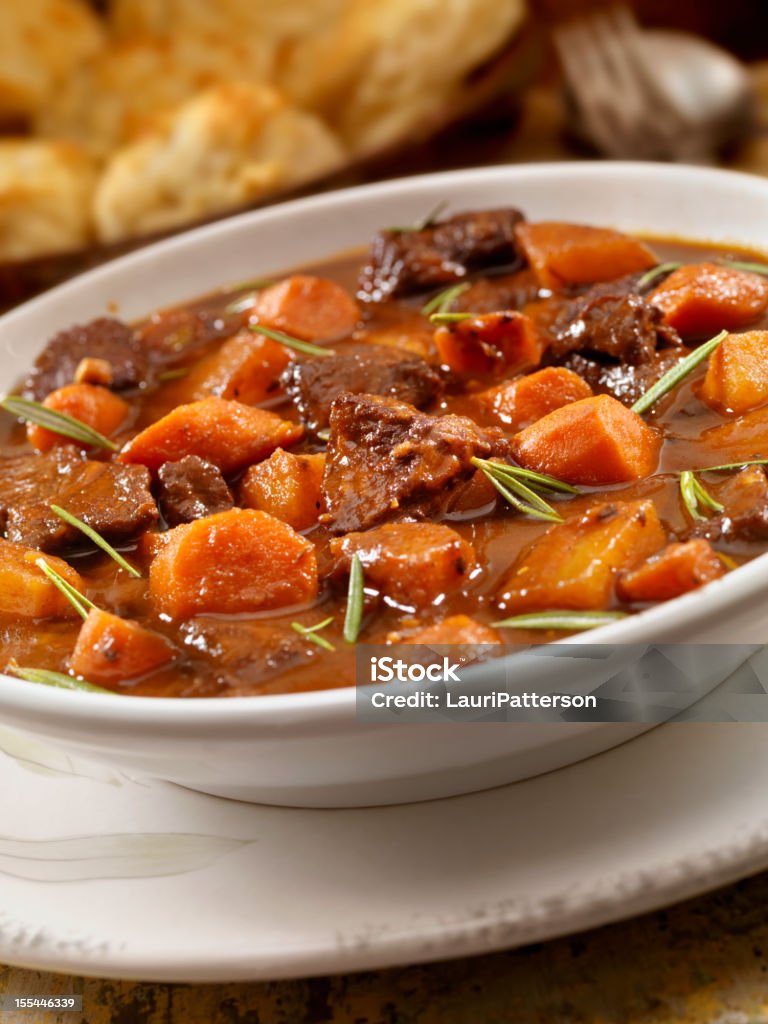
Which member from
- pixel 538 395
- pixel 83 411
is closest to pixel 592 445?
pixel 538 395

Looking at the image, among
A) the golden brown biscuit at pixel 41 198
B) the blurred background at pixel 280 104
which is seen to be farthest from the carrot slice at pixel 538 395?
the golden brown biscuit at pixel 41 198

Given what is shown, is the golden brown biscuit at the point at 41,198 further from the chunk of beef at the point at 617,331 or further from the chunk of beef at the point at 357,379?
the chunk of beef at the point at 617,331

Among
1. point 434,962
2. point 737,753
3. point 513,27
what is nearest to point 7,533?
point 434,962

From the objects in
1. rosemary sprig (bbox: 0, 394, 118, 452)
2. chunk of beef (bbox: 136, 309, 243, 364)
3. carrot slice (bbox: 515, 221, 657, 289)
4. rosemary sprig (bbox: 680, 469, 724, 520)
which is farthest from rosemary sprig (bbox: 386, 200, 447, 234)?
rosemary sprig (bbox: 680, 469, 724, 520)

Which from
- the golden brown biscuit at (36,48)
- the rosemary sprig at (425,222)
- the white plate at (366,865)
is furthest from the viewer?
the golden brown biscuit at (36,48)

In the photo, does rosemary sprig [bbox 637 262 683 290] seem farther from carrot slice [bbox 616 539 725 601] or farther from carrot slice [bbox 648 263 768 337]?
carrot slice [bbox 616 539 725 601]

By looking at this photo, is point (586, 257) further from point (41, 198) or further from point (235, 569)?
point (41, 198)
